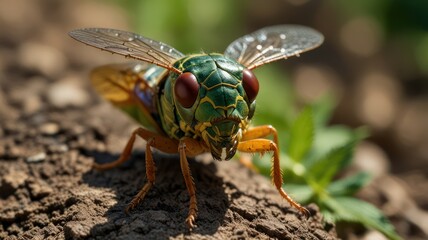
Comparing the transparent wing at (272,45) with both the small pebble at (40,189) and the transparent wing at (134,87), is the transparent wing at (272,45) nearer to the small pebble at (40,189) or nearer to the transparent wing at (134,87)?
the transparent wing at (134,87)

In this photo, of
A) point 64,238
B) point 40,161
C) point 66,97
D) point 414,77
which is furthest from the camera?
point 414,77

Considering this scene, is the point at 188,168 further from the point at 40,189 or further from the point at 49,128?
the point at 49,128

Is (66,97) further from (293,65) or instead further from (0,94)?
(293,65)

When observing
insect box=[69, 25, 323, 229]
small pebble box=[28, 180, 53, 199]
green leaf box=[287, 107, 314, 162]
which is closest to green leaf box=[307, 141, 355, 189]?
green leaf box=[287, 107, 314, 162]

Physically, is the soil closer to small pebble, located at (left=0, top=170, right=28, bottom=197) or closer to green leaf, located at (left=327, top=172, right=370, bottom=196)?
small pebble, located at (left=0, top=170, right=28, bottom=197)

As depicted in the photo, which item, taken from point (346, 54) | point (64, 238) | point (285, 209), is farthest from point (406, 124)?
point (64, 238)

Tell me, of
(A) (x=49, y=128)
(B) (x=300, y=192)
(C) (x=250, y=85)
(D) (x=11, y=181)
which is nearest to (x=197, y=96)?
(C) (x=250, y=85)

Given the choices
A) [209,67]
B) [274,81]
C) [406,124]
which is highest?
[209,67]
